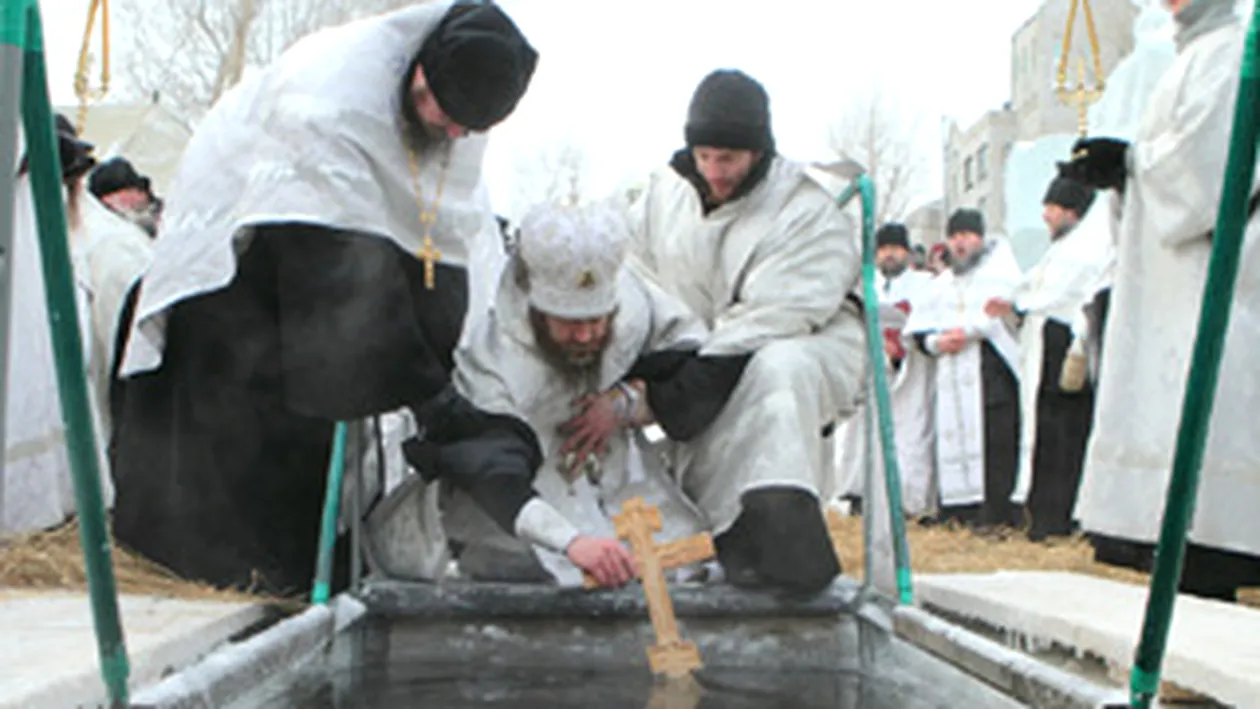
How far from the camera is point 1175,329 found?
4.15 m

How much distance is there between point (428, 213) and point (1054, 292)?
4.59 meters

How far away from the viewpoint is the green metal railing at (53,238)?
5.55ft

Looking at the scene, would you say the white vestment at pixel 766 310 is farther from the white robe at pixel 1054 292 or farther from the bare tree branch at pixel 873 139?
the white robe at pixel 1054 292

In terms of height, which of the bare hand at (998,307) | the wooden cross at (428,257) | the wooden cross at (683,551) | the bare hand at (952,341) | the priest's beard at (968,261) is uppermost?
the wooden cross at (428,257)

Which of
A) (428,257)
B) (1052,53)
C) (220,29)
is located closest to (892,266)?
(220,29)

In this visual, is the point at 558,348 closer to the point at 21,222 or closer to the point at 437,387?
the point at 437,387

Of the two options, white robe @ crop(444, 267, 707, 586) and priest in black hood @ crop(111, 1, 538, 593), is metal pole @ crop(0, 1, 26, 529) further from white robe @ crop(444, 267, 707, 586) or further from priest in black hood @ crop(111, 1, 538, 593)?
white robe @ crop(444, 267, 707, 586)

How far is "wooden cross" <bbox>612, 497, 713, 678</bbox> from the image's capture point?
3.13 metres

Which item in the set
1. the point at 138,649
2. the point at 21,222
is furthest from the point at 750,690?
the point at 21,222

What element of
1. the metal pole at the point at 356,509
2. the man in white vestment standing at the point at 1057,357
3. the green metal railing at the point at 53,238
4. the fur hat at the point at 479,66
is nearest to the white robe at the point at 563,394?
the metal pole at the point at 356,509

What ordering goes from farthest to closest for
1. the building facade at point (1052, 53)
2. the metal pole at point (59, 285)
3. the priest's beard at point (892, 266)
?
the priest's beard at point (892, 266)
the building facade at point (1052, 53)
the metal pole at point (59, 285)

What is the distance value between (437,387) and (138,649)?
0.96m

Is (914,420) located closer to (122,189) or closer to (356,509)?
(122,189)

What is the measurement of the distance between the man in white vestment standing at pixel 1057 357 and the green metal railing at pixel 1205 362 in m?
5.20
